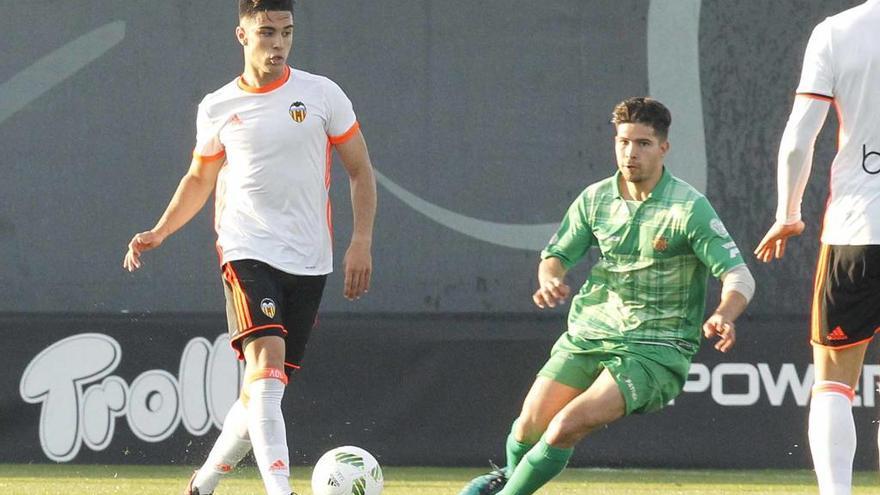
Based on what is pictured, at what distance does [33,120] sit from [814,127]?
571cm

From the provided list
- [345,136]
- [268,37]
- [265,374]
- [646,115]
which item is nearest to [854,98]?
[646,115]

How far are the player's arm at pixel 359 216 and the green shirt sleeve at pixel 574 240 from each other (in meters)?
0.68

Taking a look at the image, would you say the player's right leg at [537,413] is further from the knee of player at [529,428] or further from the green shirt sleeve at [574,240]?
the green shirt sleeve at [574,240]

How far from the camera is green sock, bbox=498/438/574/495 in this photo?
575 centimetres

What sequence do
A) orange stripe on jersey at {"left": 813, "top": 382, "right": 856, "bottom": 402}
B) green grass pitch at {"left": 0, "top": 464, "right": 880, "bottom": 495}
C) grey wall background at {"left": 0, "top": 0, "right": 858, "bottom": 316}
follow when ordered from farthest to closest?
grey wall background at {"left": 0, "top": 0, "right": 858, "bottom": 316} < green grass pitch at {"left": 0, "top": 464, "right": 880, "bottom": 495} < orange stripe on jersey at {"left": 813, "top": 382, "right": 856, "bottom": 402}

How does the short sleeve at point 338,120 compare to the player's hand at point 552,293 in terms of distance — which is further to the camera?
the short sleeve at point 338,120

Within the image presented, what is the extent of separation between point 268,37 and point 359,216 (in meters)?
0.76

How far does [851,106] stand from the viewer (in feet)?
17.5

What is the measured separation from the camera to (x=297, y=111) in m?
6.14

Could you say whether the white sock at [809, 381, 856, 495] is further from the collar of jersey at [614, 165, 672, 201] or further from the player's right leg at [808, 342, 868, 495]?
the collar of jersey at [614, 165, 672, 201]

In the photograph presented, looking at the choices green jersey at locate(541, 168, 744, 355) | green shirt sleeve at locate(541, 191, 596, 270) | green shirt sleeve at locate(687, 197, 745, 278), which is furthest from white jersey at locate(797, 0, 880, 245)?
green shirt sleeve at locate(541, 191, 596, 270)

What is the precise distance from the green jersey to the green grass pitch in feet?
5.83

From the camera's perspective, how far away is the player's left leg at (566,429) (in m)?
5.75

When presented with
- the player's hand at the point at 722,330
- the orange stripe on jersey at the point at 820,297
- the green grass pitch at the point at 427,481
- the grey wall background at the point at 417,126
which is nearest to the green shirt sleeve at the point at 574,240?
the player's hand at the point at 722,330
